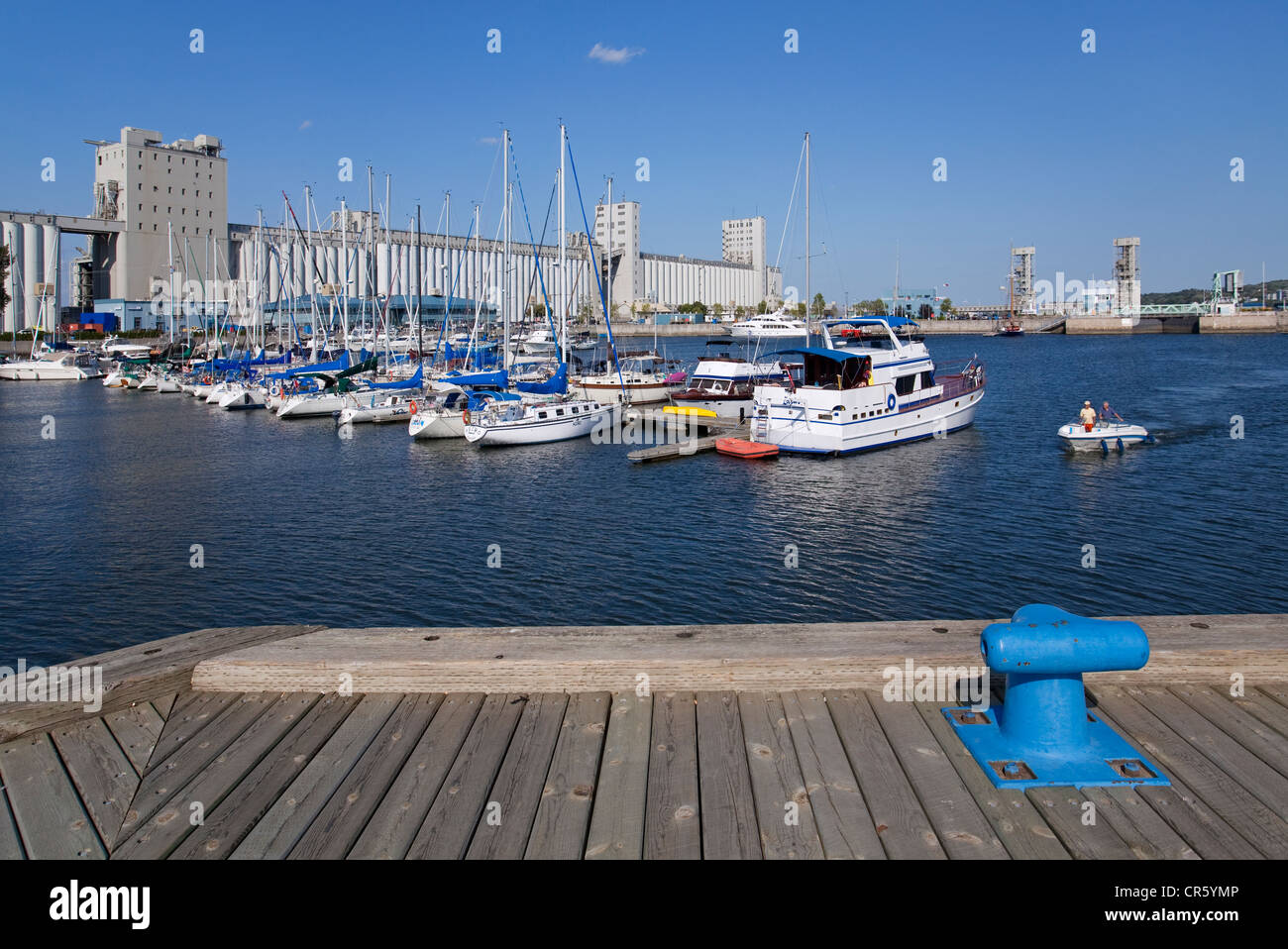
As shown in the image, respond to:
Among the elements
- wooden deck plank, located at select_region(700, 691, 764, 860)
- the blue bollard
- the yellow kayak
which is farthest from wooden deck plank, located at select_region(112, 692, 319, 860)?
the yellow kayak

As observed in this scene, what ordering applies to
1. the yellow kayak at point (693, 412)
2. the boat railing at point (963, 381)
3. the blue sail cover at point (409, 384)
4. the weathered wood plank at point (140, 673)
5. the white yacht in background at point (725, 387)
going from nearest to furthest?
the weathered wood plank at point (140, 673), the boat railing at point (963, 381), the yellow kayak at point (693, 412), the white yacht in background at point (725, 387), the blue sail cover at point (409, 384)

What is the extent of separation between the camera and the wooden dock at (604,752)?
4828 millimetres

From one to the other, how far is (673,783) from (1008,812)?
1.81 meters

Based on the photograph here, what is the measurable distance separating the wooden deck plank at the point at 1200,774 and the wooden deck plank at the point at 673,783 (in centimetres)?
275

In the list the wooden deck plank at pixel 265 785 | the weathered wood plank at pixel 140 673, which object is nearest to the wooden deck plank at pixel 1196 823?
the wooden deck plank at pixel 265 785

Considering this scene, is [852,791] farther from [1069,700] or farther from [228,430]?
[228,430]

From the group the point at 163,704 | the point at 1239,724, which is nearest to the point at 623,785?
the point at 163,704

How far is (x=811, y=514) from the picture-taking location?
26.8 m

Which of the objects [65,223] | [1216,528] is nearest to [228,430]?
[1216,528]

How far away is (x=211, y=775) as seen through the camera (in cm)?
553

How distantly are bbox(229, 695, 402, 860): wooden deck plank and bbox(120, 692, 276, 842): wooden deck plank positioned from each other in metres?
0.64

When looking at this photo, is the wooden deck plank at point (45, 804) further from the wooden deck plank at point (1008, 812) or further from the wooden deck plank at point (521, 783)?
the wooden deck plank at point (1008, 812)

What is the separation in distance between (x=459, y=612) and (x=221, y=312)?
11711 centimetres

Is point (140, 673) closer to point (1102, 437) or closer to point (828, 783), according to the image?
point (828, 783)
